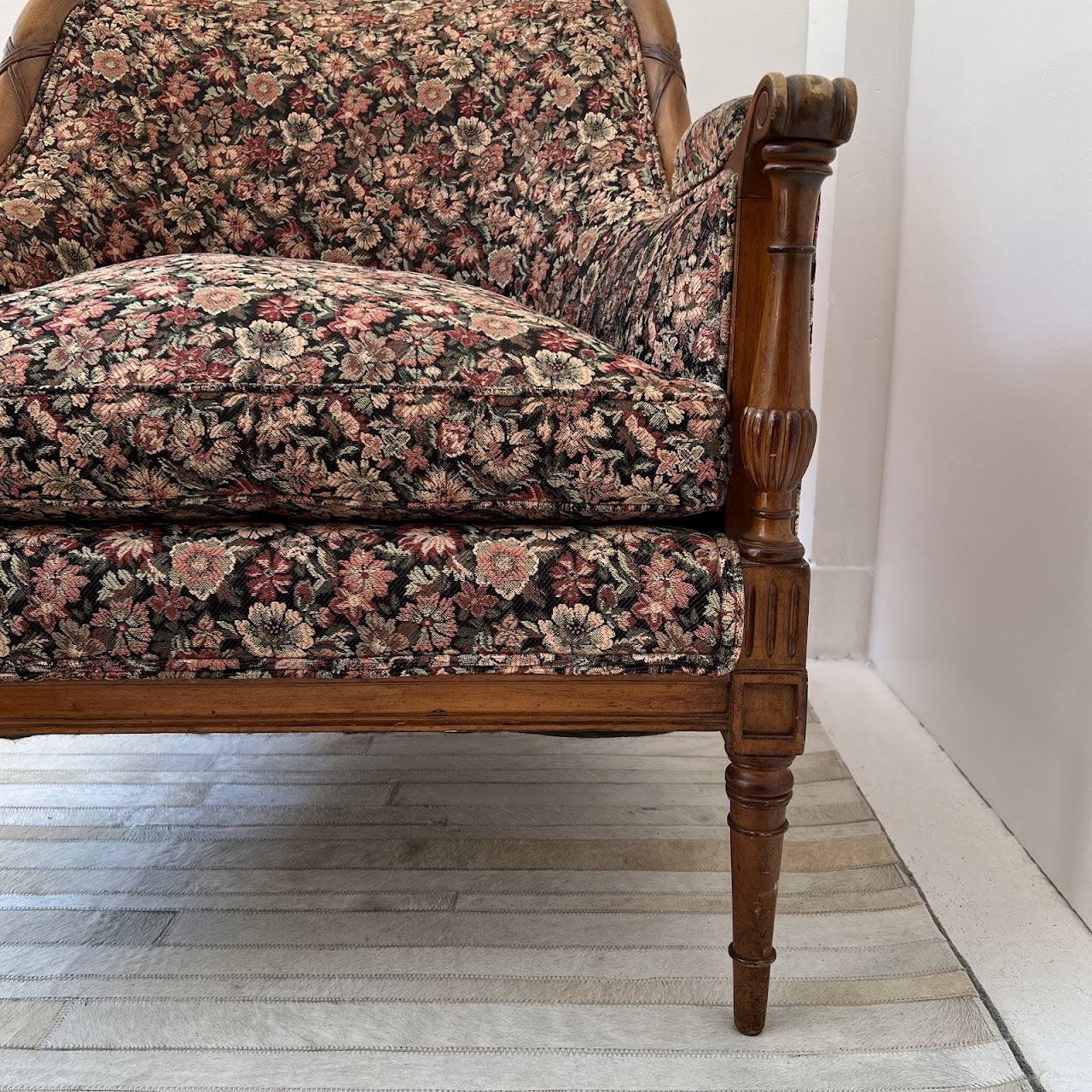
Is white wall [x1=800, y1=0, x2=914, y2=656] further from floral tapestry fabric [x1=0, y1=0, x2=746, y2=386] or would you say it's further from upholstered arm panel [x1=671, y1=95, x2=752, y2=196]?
upholstered arm panel [x1=671, y1=95, x2=752, y2=196]

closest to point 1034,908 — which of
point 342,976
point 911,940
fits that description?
point 911,940

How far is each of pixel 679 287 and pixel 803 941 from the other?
65cm

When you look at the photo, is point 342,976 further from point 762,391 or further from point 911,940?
point 762,391

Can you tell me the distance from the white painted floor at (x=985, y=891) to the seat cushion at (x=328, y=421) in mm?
542

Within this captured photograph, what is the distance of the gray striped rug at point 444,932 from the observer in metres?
0.85

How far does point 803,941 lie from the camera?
3.32 ft

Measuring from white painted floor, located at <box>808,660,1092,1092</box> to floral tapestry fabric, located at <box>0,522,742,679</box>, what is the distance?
44 cm

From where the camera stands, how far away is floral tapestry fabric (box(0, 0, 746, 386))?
4.39ft

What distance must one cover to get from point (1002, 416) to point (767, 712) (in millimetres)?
682

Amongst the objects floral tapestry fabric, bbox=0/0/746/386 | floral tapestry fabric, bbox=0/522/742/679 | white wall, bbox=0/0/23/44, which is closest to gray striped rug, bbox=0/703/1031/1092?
floral tapestry fabric, bbox=0/522/742/679

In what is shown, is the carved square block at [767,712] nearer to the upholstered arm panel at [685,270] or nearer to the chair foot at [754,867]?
the chair foot at [754,867]

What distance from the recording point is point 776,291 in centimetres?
80

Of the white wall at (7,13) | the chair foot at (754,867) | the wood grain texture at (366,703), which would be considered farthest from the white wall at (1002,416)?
the white wall at (7,13)

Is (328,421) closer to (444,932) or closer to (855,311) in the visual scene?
(444,932)
